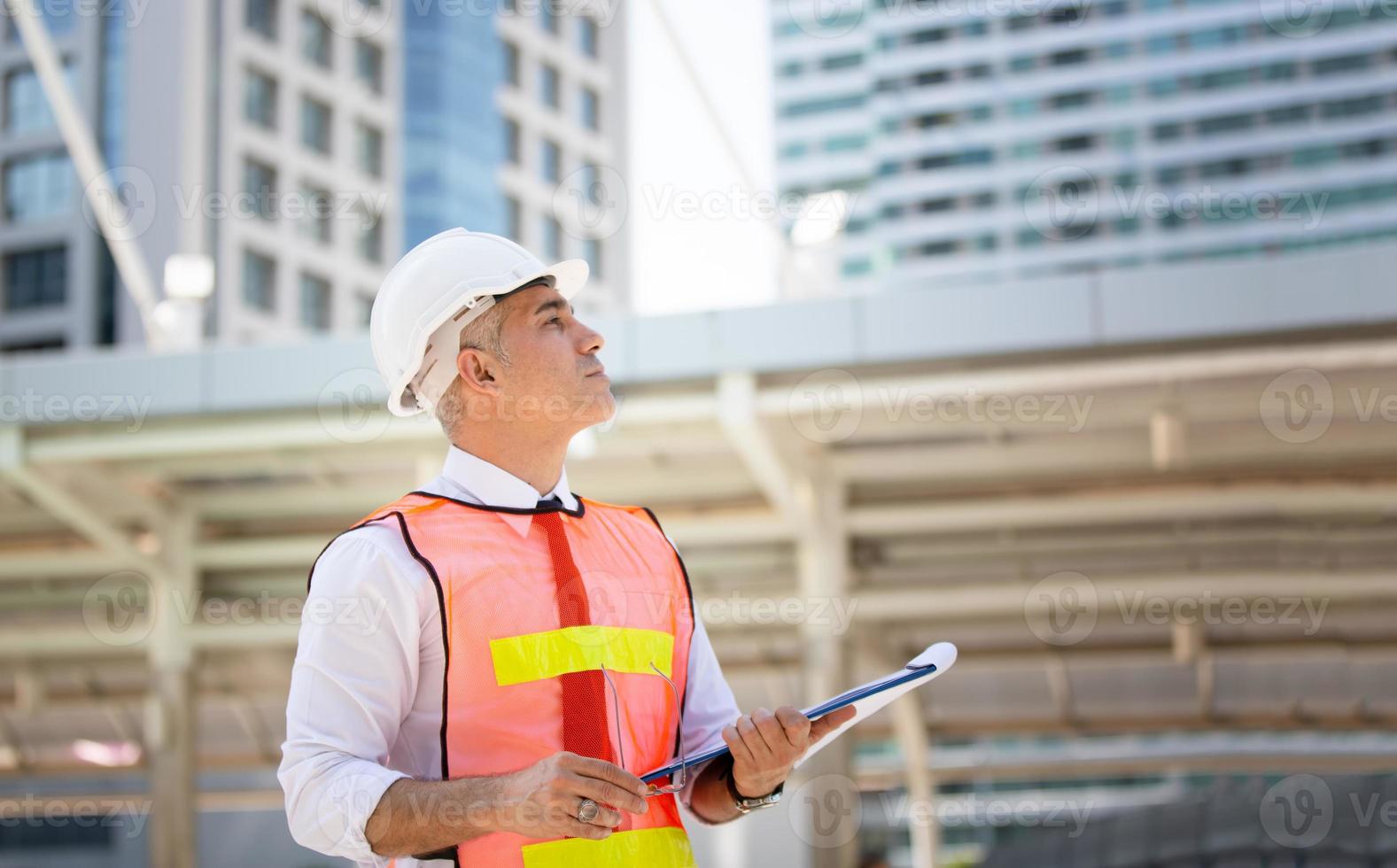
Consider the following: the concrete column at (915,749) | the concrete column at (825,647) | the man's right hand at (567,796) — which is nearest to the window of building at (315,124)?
Answer: the concrete column at (915,749)

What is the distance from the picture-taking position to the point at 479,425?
2506 millimetres

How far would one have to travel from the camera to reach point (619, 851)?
2240 millimetres

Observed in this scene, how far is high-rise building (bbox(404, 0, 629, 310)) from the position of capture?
164 ft

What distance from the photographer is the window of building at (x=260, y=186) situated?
45469 millimetres

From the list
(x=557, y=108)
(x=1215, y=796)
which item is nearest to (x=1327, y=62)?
(x=557, y=108)

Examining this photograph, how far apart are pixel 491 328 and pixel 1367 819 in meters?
6.52

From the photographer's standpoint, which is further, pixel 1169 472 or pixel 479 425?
pixel 1169 472

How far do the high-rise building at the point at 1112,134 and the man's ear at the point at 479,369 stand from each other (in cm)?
8616

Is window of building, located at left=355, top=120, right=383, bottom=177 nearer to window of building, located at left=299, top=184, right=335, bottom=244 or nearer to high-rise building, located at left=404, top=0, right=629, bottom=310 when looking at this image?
high-rise building, located at left=404, top=0, right=629, bottom=310

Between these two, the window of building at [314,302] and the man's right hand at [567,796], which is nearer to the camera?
the man's right hand at [567,796]

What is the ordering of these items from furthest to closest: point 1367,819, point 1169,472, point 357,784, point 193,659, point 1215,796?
point 193,659, point 1169,472, point 1215,796, point 1367,819, point 357,784

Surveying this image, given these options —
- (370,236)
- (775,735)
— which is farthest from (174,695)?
(370,236)

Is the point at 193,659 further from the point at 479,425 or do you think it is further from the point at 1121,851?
the point at 479,425

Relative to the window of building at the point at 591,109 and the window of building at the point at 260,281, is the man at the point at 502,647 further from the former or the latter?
the window of building at the point at 591,109
